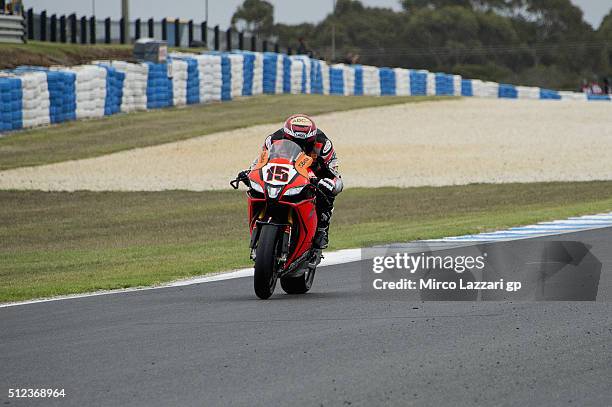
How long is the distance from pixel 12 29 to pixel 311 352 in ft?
126

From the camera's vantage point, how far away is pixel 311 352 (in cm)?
740

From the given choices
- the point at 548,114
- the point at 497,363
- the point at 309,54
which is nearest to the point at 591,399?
the point at 497,363

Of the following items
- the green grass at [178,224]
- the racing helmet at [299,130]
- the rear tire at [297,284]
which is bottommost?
the green grass at [178,224]

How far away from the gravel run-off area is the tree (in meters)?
68.3

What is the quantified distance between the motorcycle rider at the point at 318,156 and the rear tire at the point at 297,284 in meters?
0.29

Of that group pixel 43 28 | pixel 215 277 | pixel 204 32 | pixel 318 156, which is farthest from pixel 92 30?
pixel 318 156

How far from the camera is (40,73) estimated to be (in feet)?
104

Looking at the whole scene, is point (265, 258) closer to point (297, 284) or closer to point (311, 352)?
point (297, 284)

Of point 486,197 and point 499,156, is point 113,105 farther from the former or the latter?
point 486,197

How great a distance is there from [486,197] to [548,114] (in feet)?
68.1

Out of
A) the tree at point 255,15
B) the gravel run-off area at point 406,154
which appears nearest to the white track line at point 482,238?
the gravel run-off area at point 406,154

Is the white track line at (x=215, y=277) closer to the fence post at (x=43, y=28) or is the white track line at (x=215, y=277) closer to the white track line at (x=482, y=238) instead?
the white track line at (x=482, y=238)

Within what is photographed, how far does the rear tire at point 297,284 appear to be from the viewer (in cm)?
1042

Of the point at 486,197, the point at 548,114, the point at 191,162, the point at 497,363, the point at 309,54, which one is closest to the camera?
the point at 497,363
